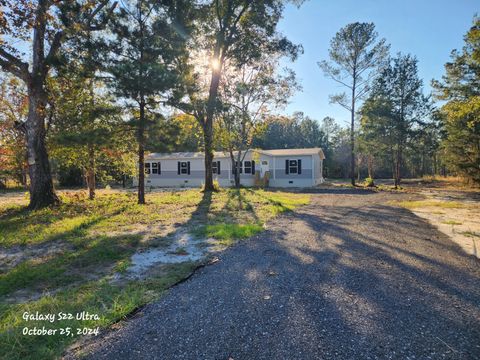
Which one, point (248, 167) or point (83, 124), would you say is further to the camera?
point (248, 167)

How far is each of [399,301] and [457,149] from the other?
23372 millimetres

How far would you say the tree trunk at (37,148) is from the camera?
9.56 m

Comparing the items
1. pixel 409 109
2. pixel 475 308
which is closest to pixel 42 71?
pixel 475 308

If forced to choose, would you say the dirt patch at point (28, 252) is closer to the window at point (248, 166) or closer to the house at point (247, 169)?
the house at point (247, 169)

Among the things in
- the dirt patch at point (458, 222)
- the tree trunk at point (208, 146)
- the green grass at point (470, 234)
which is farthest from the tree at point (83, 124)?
the green grass at point (470, 234)

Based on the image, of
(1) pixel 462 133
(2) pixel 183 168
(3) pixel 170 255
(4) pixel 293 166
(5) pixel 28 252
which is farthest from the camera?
(2) pixel 183 168

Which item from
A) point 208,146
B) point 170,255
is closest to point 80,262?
point 170,255

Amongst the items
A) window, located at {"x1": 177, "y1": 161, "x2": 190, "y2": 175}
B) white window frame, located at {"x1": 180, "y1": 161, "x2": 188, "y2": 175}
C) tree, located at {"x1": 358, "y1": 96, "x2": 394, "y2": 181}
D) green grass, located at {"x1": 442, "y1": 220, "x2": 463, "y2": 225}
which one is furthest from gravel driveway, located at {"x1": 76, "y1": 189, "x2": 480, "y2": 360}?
white window frame, located at {"x1": 180, "y1": 161, "x2": 188, "y2": 175}

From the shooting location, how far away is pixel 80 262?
4.24m

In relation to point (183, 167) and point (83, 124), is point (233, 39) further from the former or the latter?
point (183, 167)

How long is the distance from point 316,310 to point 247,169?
67.9 ft

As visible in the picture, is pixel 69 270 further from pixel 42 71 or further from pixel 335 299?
pixel 42 71

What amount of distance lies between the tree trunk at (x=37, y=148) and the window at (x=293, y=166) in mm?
16765

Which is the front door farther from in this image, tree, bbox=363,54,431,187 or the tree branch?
the tree branch
